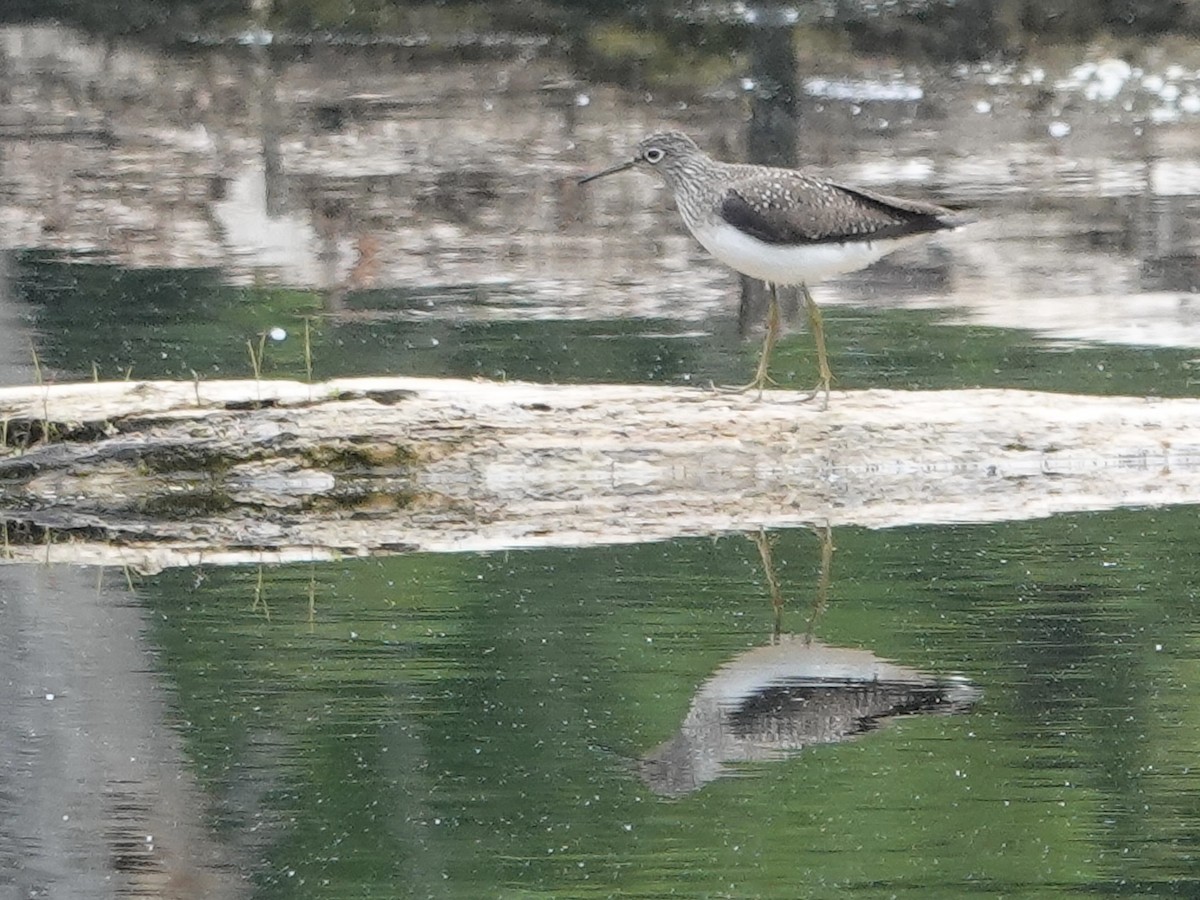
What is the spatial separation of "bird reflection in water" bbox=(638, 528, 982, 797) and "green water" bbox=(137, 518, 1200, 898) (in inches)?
3.5

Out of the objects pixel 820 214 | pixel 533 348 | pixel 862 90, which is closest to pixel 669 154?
pixel 820 214

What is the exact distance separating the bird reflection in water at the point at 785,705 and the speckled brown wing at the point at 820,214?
3.33m

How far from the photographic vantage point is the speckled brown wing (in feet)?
38.3

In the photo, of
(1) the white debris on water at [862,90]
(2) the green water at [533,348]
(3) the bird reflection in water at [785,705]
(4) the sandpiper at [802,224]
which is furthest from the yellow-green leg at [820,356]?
(1) the white debris on water at [862,90]

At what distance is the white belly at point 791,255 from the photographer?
1170cm

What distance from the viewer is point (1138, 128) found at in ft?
78.5

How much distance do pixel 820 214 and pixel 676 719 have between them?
4.50m

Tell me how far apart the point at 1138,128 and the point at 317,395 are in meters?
14.3

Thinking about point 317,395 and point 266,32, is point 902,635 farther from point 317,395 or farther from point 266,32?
point 266,32

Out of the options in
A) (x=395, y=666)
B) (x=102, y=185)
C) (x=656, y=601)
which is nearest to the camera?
(x=395, y=666)

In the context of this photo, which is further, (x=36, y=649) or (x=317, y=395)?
(x=317, y=395)

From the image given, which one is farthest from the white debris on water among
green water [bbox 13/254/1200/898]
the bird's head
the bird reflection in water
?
the bird reflection in water

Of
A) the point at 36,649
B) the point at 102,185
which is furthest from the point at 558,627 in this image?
the point at 102,185

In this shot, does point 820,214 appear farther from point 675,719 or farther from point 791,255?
point 675,719
